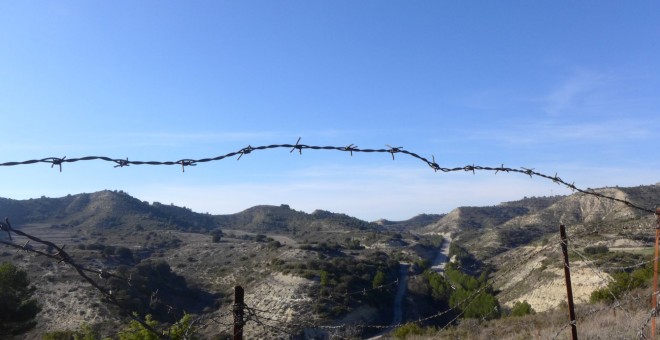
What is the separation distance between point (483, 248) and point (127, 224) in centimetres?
6597

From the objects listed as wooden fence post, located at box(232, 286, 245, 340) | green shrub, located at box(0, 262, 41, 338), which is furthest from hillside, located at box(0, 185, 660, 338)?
green shrub, located at box(0, 262, 41, 338)

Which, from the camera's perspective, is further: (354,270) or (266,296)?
(354,270)

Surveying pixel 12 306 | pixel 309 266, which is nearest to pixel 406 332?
pixel 12 306

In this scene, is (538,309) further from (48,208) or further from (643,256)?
(48,208)

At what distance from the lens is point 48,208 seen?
333 ft

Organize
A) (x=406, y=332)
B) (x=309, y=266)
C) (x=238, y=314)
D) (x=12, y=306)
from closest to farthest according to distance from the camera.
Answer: (x=238, y=314) < (x=12, y=306) < (x=406, y=332) < (x=309, y=266)

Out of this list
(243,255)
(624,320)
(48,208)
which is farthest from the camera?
(48,208)

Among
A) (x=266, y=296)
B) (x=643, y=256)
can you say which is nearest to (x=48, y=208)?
(x=266, y=296)

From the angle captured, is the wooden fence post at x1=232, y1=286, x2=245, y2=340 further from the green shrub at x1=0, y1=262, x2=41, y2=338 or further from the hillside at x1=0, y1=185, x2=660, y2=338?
the green shrub at x1=0, y1=262, x2=41, y2=338

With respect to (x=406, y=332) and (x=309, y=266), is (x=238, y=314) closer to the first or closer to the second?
(x=406, y=332)

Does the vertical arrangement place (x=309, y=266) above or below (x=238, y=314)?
below

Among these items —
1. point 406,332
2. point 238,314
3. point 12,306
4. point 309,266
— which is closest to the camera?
point 238,314

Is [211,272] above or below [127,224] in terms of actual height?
below

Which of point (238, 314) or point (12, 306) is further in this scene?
point (12, 306)
